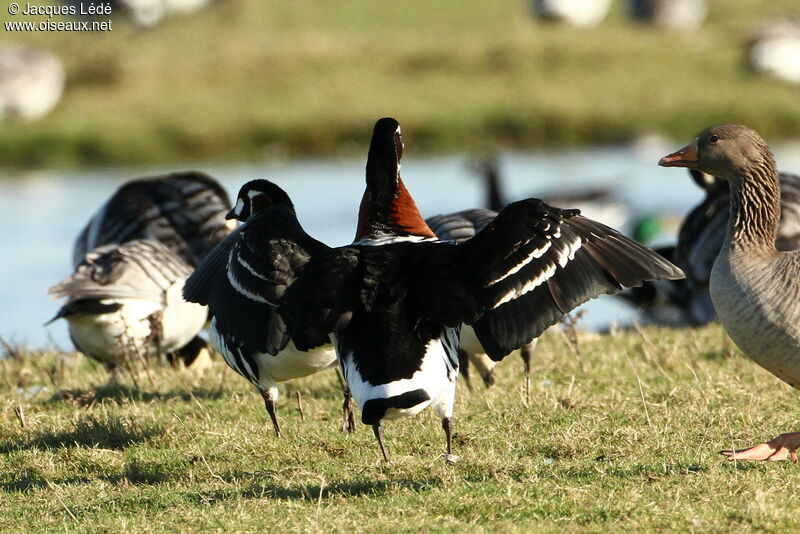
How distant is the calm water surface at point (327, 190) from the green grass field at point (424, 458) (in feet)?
24.8

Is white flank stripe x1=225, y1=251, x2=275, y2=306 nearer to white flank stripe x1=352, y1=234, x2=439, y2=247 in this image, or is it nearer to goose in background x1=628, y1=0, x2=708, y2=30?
white flank stripe x1=352, y1=234, x2=439, y2=247

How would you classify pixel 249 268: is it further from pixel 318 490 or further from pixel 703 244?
pixel 703 244

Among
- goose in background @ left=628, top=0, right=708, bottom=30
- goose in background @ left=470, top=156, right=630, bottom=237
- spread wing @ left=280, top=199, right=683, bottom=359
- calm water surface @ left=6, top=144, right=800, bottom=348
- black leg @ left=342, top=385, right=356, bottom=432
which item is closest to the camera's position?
spread wing @ left=280, top=199, right=683, bottom=359

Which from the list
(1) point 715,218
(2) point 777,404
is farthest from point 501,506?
(1) point 715,218

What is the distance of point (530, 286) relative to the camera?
5543 millimetres

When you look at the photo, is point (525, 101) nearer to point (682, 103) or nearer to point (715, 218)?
point (682, 103)

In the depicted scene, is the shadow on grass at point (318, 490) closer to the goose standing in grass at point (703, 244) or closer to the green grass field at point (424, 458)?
the green grass field at point (424, 458)

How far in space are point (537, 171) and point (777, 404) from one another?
56.9ft

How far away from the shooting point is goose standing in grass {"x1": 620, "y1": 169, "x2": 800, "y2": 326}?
9.38m

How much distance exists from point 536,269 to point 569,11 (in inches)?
1275

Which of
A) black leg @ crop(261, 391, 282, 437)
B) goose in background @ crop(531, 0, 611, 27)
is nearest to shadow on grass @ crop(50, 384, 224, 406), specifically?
black leg @ crop(261, 391, 282, 437)

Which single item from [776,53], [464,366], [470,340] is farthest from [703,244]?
[776,53]

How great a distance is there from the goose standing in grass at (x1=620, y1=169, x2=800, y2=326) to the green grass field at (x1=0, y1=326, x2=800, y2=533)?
147 centimetres

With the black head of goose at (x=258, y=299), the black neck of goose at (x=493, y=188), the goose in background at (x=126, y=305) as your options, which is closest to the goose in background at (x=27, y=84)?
the black neck of goose at (x=493, y=188)
